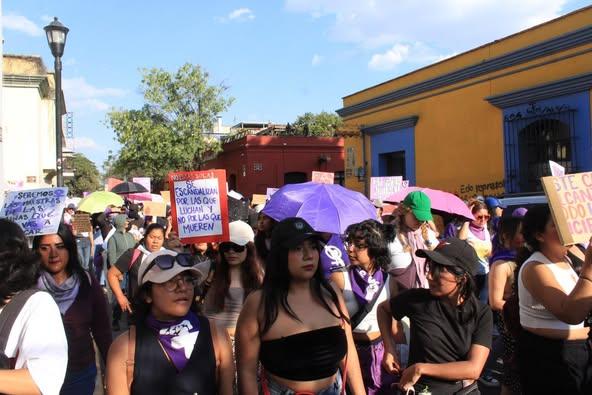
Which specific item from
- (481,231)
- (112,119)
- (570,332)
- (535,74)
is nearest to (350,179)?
(535,74)

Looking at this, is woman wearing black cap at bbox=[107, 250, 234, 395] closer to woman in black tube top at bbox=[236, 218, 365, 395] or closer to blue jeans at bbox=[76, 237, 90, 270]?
woman in black tube top at bbox=[236, 218, 365, 395]


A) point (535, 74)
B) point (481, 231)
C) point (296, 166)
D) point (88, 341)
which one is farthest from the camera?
point (296, 166)

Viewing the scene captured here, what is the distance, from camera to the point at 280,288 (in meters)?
3.03

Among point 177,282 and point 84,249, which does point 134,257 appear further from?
point 84,249

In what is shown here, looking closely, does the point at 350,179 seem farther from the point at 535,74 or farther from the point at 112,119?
the point at 112,119

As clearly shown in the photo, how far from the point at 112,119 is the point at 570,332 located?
110 feet

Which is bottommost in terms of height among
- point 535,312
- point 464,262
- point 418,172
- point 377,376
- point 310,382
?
point 377,376

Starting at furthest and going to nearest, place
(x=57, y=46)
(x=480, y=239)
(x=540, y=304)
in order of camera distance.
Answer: (x=57, y=46)
(x=480, y=239)
(x=540, y=304)

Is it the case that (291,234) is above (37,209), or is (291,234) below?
below

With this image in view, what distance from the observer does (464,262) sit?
3.23m

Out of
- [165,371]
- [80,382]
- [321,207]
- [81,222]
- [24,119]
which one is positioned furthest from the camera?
[24,119]

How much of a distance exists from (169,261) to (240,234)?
2087 mm

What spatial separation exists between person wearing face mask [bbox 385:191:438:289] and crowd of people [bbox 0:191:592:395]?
0.08 ft

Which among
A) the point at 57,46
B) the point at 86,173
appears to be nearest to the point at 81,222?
the point at 57,46
